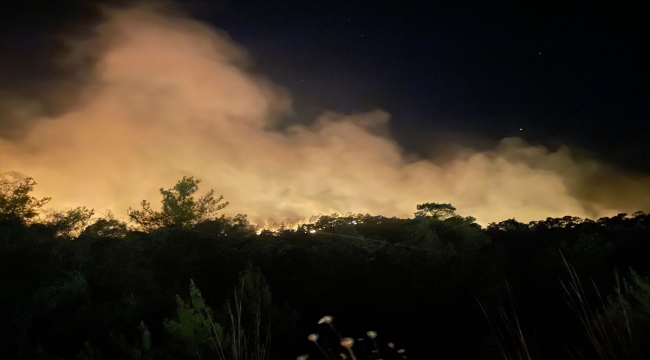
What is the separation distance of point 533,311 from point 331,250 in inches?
399

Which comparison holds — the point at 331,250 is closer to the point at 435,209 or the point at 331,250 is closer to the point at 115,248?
the point at 115,248

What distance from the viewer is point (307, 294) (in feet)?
52.0

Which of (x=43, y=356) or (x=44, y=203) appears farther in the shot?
(x=44, y=203)

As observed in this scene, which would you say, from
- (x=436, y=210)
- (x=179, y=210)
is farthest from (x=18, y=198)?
(x=436, y=210)

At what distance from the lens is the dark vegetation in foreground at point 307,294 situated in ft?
24.3

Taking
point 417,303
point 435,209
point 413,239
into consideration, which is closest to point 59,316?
point 417,303

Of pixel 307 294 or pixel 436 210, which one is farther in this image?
pixel 436 210

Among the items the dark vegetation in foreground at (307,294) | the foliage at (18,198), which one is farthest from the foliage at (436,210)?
the foliage at (18,198)

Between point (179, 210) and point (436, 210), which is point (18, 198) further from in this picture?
point (436, 210)

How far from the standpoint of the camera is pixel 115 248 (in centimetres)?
1625

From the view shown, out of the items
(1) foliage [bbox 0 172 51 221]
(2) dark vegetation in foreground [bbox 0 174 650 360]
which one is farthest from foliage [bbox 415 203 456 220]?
(1) foliage [bbox 0 172 51 221]

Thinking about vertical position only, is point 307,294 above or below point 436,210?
below

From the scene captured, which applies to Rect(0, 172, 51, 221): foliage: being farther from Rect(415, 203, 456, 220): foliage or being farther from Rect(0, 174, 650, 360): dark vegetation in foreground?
Rect(415, 203, 456, 220): foliage

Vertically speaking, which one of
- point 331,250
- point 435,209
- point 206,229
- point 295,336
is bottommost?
point 295,336
